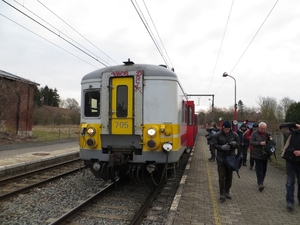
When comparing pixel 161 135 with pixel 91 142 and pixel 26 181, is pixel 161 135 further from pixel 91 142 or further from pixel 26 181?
pixel 26 181

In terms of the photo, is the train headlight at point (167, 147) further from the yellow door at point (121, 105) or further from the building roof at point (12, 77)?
the building roof at point (12, 77)

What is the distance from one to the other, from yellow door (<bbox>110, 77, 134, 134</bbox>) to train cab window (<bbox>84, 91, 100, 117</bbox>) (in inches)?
19.5

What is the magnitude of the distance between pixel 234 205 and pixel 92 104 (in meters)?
4.19

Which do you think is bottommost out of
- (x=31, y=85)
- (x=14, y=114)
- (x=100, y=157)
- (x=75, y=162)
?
(x=75, y=162)

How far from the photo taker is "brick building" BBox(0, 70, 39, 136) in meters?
23.1

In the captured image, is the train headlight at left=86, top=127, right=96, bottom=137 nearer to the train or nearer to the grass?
the train

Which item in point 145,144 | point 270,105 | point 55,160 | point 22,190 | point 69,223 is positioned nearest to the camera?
point 69,223

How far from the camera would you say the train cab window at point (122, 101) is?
21.3 ft

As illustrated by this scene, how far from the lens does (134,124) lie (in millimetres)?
6328

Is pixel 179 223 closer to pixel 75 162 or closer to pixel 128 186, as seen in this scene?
pixel 128 186

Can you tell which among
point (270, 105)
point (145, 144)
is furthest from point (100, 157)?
point (270, 105)

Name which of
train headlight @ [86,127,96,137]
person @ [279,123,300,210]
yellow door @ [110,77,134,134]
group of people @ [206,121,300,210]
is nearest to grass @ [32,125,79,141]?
train headlight @ [86,127,96,137]

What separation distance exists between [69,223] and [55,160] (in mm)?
8294

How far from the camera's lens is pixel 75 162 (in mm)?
12836
